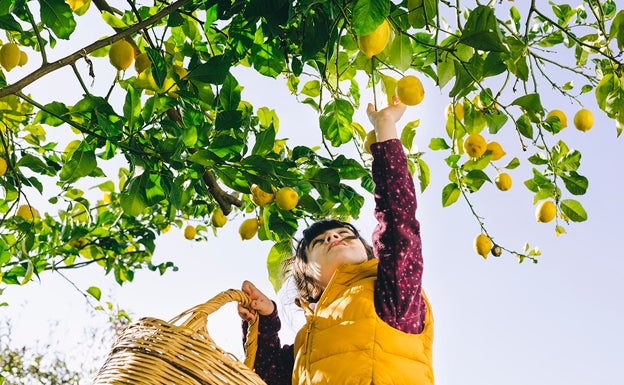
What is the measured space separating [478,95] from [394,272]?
386mm

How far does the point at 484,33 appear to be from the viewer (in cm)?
82

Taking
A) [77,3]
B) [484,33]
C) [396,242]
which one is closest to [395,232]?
[396,242]

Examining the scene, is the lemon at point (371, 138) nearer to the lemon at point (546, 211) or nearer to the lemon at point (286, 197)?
the lemon at point (286, 197)

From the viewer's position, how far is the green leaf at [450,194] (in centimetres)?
131

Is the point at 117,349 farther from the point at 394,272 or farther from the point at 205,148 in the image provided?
the point at 394,272

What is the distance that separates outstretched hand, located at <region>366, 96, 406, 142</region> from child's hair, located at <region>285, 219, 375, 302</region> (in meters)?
0.32

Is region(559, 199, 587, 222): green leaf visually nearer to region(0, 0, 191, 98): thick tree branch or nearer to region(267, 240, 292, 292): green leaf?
region(267, 240, 292, 292): green leaf

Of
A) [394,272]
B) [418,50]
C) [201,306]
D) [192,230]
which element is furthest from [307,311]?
[192,230]

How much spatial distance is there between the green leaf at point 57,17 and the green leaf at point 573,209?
2.95 feet

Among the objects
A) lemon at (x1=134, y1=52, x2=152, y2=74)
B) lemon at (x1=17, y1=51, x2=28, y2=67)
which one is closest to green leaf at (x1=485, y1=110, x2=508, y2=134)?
lemon at (x1=134, y1=52, x2=152, y2=74)

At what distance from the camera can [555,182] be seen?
3.99ft

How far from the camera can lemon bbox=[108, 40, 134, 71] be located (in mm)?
1112

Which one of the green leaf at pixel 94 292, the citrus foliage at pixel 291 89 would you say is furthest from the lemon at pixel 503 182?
the green leaf at pixel 94 292

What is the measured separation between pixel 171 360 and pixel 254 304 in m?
0.52
